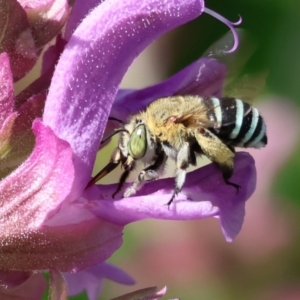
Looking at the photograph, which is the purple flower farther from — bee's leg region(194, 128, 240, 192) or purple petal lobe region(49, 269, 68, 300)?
bee's leg region(194, 128, 240, 192)

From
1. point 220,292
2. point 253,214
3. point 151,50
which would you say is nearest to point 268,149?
point 253,214

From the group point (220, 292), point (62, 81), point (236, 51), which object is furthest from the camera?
point (220, 292)

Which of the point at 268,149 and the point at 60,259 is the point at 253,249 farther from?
the point at 60,259

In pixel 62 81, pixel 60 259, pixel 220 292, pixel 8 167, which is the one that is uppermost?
pixel 62 81

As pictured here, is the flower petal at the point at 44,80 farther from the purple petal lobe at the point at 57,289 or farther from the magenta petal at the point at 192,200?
the purple petal lobe at the point at 57,289

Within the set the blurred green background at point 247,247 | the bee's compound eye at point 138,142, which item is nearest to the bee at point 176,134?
the bee's compound eye at point 138,142

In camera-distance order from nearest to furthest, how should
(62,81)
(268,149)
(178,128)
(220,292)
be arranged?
(62,81)
(178,128)
(220,292)
(268,149)

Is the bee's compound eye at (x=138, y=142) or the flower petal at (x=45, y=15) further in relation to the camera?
the bee's compound eye at (x=138, y=142)
